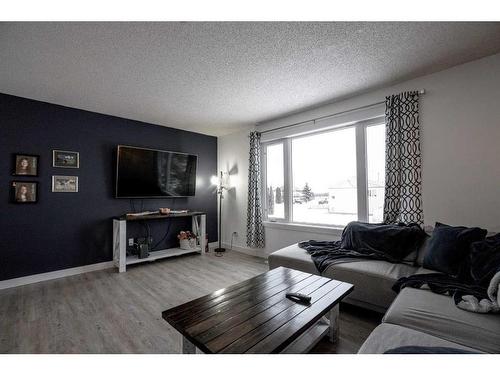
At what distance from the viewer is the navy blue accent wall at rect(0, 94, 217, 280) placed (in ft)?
9.12

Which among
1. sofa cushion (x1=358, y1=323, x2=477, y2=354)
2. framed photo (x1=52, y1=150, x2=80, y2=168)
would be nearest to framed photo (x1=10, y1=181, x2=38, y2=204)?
framed photo (x1=52, y1=150, x2=80, y2=168)

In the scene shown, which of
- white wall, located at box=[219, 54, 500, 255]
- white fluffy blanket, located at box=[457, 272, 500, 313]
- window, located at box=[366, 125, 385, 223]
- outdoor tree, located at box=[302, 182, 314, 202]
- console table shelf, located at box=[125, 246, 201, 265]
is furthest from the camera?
outdoor tree, located at box=[302, 182, 314, 202]

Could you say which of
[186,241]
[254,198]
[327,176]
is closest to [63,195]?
[186,241]

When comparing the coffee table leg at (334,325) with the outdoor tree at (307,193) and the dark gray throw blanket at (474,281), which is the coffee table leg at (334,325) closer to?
the dark gray throw blanket at (474,281)

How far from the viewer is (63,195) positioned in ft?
10.3

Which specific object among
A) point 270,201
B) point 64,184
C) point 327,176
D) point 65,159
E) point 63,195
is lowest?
point 270,201

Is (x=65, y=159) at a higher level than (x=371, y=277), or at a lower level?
higher

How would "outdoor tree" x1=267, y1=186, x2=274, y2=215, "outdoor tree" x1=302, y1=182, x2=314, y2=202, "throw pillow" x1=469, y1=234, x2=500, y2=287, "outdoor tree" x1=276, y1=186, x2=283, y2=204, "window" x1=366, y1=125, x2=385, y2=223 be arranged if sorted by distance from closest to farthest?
"throw pillow" x1=469, y1=234, x2=500, y2=287, "window" x1=366, y1=125, x2=385, y2=223, "outdoor tree" x1=302, y1=182, x2=314, y2=202, "outdoor tree" x1=276, y1=186, x2=283, y2=204, "outdoor tree" x1=267, y1=186, x2=274, y2=215

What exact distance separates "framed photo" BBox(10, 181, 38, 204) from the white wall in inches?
181

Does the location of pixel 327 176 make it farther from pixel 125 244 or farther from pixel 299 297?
pixel 125 244

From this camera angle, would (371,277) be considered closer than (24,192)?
Yes

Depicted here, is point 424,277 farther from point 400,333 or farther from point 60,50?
point 60,50

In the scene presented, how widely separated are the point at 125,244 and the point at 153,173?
3.99 feet

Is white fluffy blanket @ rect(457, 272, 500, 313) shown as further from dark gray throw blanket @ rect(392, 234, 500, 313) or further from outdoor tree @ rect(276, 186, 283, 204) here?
outdoor tree @ rect(276, 186, 283, 204)
